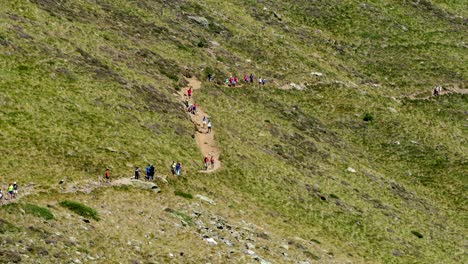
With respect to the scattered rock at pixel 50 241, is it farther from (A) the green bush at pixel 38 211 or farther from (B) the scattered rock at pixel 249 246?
(B) the scattered rock at pixel 249 246

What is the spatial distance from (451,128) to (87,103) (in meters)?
55.2

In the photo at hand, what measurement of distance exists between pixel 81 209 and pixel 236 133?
3491 cm

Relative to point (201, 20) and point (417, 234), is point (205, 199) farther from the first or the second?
point (201, 20)

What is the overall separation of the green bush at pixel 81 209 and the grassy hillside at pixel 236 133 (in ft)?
0.45

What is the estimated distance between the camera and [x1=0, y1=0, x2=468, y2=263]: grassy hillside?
53719 millimetres

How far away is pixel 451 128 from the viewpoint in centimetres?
10550

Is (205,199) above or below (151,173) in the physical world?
below

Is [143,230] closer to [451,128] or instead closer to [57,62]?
[57,62]

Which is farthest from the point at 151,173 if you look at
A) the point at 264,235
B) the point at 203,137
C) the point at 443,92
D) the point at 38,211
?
the point at 443,92

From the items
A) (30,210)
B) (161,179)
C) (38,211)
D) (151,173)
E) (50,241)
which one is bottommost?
(161,179)

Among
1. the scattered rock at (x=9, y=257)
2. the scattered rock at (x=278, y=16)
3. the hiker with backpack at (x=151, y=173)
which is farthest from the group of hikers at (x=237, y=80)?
the scattered rock at (x=9, y=257)

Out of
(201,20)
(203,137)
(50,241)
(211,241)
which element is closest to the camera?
(50,241)

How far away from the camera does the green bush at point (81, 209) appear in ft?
166

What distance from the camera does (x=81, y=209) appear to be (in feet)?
167
